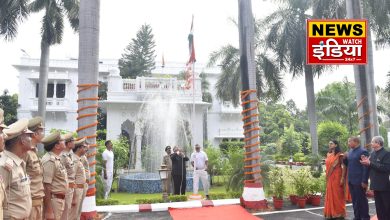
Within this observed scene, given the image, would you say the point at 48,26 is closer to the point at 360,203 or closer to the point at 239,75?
the point at 239,75

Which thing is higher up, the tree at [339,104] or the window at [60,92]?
the window at [60,92]

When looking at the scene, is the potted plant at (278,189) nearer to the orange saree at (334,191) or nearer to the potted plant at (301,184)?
the potted plant at (301,184)

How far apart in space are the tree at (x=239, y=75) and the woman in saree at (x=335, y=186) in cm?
1154

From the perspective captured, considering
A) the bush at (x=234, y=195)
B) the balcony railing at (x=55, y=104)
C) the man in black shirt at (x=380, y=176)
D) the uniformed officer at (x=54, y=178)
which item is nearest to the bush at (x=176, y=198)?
the bush at (x=234, y=195)

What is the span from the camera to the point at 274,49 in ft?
55.6

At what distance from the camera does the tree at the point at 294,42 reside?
52.8 feet

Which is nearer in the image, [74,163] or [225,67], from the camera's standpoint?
[74,163]

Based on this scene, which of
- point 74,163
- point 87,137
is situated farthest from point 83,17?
point 74,163

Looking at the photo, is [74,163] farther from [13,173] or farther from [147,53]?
[147,53]

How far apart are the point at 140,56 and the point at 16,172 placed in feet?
122

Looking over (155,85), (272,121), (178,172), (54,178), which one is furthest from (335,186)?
(272,121)

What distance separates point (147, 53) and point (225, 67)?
22.5m

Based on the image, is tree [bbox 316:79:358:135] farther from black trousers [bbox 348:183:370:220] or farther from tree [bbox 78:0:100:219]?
tree [bbox 78:0:100:219]

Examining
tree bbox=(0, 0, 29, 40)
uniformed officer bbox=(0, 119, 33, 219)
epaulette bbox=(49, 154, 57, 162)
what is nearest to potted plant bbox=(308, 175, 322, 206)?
epaulette bbox=(49, 154, 57, 162)
